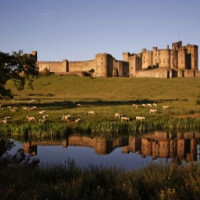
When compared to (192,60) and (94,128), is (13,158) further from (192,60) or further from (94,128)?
(192,60)

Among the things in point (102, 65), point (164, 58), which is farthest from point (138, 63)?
point (102, 65)

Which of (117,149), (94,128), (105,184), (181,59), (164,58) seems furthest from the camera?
(181,59)

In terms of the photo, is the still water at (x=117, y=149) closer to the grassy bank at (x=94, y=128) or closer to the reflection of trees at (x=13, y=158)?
the reflection of trees at (x=13, y=158)

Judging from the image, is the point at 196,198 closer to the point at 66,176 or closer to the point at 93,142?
the point at 66,176

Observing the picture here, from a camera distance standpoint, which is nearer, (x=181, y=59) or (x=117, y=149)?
(x=117, y=149)

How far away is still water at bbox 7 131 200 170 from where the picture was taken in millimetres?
10438

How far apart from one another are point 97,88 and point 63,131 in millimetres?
37292

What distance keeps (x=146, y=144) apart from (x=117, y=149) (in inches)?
59.1

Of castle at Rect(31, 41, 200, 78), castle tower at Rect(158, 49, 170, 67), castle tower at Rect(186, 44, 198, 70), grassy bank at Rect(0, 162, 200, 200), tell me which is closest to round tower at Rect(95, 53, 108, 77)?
castle at Rect(31, 41, 200, 78)

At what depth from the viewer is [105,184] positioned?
6184 mm

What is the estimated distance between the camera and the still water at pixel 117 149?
34.2ft

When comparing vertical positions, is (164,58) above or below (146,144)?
above

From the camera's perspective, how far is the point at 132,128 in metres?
16.1

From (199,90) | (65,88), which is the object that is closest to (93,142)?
(199,90)
